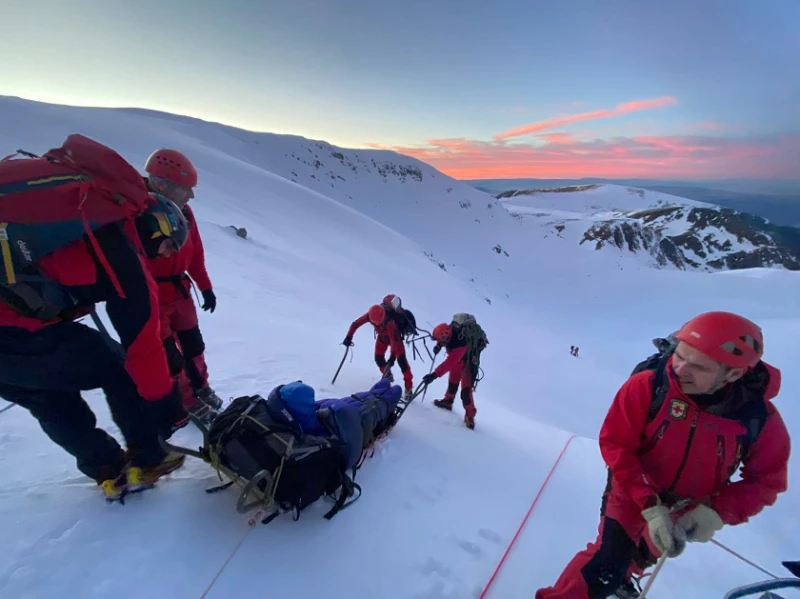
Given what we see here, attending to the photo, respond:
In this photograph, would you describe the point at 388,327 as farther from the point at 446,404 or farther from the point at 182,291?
the point at 182,291

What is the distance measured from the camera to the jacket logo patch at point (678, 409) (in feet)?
7.57

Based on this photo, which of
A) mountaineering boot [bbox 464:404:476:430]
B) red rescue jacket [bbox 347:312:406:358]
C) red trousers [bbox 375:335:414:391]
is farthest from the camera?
red trousers [bbox 375:335:414:391]

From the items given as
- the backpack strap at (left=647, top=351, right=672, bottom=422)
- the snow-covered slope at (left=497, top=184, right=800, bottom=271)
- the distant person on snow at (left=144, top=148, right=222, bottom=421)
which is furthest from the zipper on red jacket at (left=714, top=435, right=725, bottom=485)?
the snow-covered slope at (left=497, top=184, right=800, bottom=271)

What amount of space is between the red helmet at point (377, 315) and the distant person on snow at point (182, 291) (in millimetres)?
2634

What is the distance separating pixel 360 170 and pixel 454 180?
46.8ft

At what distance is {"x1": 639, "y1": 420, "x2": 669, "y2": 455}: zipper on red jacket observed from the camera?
7.70 ft

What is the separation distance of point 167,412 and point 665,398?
9.53 feet

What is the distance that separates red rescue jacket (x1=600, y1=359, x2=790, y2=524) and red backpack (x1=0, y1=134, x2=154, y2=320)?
2.93 metres

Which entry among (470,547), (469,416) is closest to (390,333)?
(469,416)

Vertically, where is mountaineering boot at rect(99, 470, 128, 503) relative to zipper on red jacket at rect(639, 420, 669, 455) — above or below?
below

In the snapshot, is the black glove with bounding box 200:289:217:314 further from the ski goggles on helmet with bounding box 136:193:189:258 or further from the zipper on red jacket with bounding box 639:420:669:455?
Answer: the zipper on red jacket with bounding box 639:420:669:455

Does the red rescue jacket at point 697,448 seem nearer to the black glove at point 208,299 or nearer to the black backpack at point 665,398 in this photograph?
the black backpack at point 665,398

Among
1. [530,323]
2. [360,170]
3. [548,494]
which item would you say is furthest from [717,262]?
[548,494]

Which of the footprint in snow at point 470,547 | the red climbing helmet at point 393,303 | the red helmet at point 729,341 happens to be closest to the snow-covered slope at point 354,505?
the footprint in snow at point 470,547
